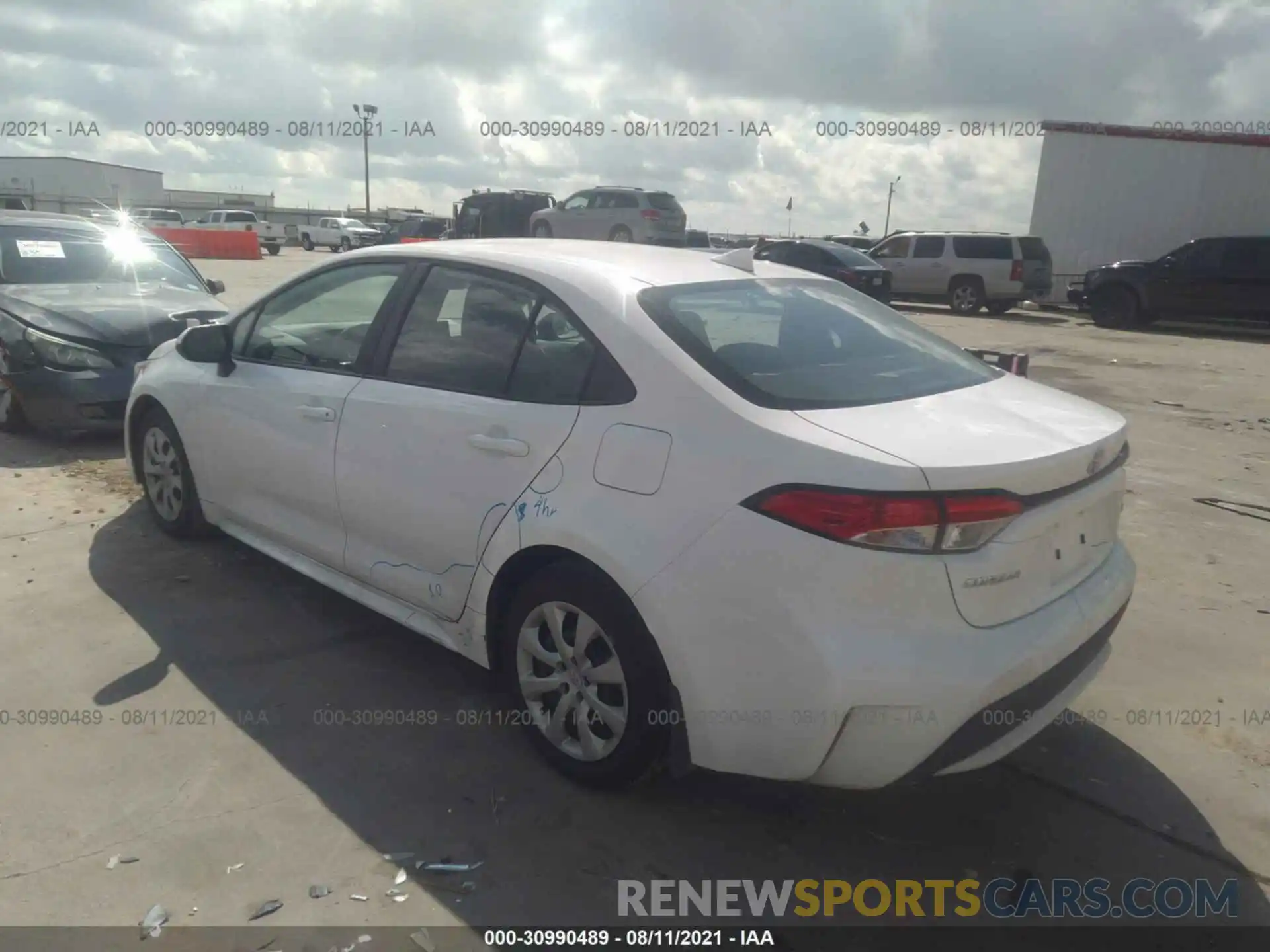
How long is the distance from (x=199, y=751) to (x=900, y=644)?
2.25 metres

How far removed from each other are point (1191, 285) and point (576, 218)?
43.4 ft

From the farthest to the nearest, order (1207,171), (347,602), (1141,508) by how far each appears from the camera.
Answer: (1207,171)
(1141,508)
(347,602)

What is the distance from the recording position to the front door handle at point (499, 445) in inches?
116

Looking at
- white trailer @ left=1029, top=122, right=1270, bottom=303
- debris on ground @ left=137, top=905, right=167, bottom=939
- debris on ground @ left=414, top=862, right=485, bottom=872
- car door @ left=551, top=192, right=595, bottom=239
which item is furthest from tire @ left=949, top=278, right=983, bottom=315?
debris on ground @ left=137, top=905, right=167, bottom=939

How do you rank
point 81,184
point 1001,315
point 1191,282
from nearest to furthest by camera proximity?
1. point 1191,282
2. point 1001,315
3. point 81,184

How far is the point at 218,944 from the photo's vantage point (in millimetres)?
2359

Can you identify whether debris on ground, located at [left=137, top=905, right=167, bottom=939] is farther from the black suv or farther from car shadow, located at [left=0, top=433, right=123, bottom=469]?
the black suv

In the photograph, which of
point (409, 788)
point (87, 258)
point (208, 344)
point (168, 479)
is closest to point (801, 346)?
point (409, 788)

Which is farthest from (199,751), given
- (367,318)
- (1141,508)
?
(1141,508)

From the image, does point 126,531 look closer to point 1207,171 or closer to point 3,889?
point 3,889

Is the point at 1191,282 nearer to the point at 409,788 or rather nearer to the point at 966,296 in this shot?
the point at 966,296

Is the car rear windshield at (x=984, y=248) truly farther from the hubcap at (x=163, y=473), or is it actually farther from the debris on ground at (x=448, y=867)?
the debris on ground at (x=448, y=867)

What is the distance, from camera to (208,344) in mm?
4230

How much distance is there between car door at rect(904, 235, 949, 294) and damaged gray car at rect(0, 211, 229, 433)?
17.5 m
